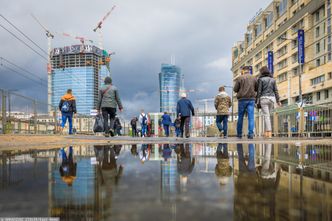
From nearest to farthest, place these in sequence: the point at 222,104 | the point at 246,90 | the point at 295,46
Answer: the point at 246,90
the point at 222,104
the point at 295,46

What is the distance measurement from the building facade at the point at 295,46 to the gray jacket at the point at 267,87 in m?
35.4

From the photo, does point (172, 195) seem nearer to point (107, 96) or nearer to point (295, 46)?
point (107, 96)

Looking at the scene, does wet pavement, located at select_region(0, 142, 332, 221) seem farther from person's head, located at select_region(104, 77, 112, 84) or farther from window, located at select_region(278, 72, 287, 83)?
window, located at select_region(278, 72, 287, 83)

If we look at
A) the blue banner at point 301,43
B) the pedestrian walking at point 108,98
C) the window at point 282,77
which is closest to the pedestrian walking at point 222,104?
the pedestrian walking at point 108,98

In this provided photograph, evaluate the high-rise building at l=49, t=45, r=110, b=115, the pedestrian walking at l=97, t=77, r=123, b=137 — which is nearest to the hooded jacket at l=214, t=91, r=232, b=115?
the pedestrian walking at l=97, t=77, r=123, b=137

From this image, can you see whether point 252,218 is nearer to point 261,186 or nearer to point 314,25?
point 261,186

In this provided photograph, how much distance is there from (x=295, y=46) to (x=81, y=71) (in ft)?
311

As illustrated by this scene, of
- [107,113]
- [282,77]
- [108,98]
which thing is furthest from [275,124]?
[282,77]

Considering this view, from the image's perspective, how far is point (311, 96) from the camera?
44.3 metres

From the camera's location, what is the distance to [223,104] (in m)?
9.02

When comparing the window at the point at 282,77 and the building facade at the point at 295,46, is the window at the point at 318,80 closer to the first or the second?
the building facade at the point at 295,46

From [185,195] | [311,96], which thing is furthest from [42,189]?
[311,96]

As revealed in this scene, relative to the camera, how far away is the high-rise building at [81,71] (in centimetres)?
12363

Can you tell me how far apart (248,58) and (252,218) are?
246 feet
